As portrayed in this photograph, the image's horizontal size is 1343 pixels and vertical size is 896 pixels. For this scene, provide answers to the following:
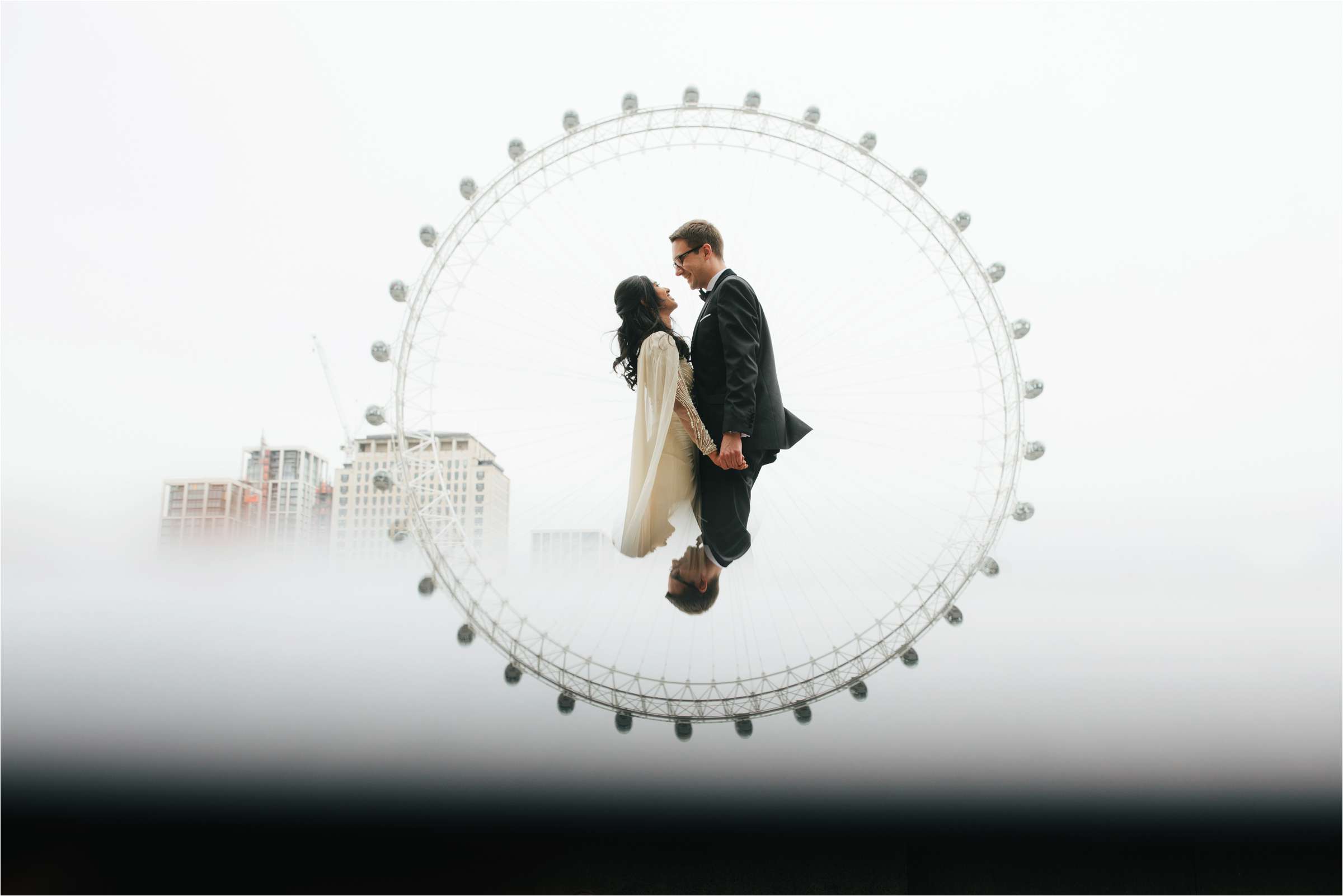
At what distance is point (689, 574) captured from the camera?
3594 mm

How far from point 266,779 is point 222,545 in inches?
110

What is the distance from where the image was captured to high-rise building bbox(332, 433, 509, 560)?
19.1 ft

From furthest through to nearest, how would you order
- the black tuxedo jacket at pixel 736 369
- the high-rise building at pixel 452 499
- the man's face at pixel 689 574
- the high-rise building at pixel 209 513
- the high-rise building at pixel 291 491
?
the high-rise building at pixel 291 491
the high-rise building at pixel 209 513
the high-rise building at pixel 452 499
the man's face at pixel 689 574
the black tuxedo jacket at pixel 736 369

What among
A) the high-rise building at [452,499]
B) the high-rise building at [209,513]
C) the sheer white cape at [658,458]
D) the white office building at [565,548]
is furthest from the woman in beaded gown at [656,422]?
the high-rise building at [209,513]

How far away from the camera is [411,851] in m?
3.21

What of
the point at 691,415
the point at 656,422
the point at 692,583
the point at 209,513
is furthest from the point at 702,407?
the point at 209,513

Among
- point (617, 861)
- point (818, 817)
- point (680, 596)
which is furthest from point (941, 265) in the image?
point (617, 861)

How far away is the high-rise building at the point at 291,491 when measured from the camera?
268 inches

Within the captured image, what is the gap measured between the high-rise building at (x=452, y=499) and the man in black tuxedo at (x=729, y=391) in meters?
2.58

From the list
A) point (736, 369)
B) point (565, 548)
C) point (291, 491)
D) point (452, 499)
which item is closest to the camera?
point (736, 369)

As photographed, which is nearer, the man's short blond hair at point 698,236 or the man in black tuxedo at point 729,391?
the man in black tuxedo at point 729,391

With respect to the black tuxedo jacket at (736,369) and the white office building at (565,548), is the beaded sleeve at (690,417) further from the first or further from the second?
the white office building at (565,548)

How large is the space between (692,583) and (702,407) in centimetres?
75

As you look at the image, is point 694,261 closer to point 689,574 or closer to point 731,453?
point 731,453
